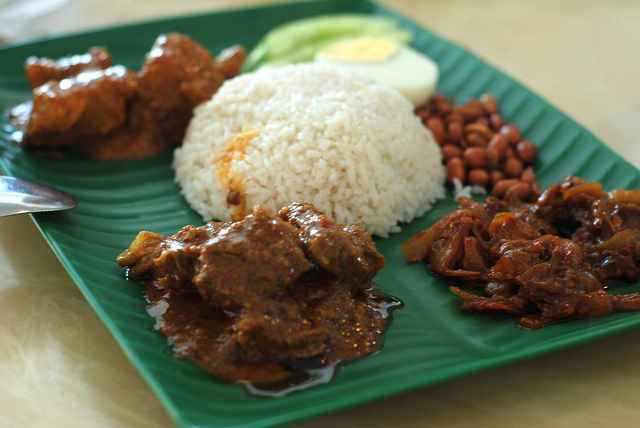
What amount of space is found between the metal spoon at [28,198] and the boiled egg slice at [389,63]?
8.64 feet

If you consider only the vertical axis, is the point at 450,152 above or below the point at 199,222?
above

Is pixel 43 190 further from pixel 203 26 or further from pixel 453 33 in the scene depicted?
pixel 453 33

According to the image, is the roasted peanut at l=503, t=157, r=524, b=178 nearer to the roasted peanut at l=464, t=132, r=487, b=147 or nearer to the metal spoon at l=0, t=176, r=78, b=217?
the roasted peanut at l=464, t=132, r=487, b=147

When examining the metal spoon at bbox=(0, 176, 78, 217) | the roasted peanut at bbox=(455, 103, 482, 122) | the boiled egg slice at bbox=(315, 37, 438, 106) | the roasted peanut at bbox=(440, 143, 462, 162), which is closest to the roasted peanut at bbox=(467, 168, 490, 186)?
the roasted peanut at bbox=(440, 143, 462, 162)

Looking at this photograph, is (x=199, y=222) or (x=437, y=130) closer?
(x=199, y=222)

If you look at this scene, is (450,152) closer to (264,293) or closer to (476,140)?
(476,140)

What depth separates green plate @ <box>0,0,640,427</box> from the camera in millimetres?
2480

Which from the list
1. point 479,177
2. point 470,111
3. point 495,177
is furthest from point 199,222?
point 470,111

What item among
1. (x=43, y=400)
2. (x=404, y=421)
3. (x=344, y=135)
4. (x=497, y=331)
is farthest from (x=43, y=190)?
(x=497, y=331)

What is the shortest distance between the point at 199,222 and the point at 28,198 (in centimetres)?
104

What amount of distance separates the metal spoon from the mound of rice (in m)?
0.87

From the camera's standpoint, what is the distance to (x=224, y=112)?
4.54 m

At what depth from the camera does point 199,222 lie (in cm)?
402

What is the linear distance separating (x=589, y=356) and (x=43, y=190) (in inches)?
120
